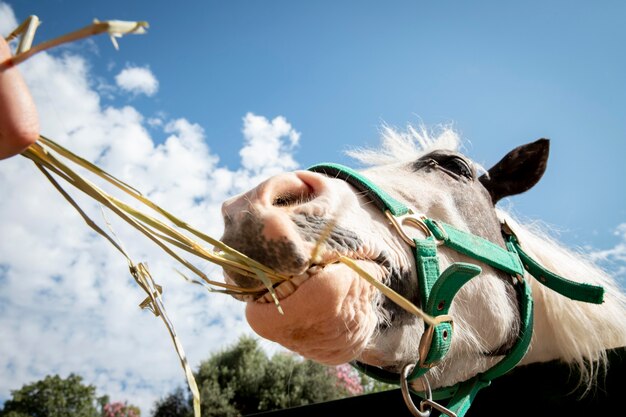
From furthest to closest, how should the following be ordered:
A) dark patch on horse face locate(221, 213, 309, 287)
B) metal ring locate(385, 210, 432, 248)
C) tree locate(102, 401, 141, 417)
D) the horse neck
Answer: tree locate(102, 401, 141, 417), the horse neck, metal ring locate(385, 210, 432, 248), dark patch on horse face locate(221, 213, 309, 287)

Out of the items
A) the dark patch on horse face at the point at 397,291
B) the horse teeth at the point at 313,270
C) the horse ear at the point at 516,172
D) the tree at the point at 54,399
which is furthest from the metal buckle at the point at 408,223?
the tree at the point at 54,399

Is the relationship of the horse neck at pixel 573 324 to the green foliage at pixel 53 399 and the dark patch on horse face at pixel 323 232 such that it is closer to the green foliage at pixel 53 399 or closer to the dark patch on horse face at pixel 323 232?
the dark patch on horse face at pixel 323 232

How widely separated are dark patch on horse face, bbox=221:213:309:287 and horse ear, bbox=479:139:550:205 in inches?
62.7

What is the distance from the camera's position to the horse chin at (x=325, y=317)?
124 cm

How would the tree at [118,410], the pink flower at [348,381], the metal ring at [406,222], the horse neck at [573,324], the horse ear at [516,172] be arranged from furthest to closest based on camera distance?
the tree at [118,410]
the pink flower at [348,381]
the horse ear at [516,172]
the horse neck at [573,324]
the metal ring at [406,222]

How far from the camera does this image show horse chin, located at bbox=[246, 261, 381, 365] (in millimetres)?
1235

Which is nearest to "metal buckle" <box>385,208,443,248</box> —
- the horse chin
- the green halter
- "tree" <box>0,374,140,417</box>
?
the green halter

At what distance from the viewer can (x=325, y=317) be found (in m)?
1.26

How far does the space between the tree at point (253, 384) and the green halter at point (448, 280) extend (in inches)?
293

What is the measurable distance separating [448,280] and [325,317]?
1.64 feet

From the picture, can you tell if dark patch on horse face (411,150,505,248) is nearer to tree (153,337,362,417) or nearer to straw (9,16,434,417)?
straw (9,16,434,417)

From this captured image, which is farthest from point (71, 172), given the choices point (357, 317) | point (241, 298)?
point (357, 317)

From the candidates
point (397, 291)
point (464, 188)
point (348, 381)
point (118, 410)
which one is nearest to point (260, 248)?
point (397, 291)

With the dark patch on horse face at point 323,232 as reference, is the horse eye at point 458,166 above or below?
above
